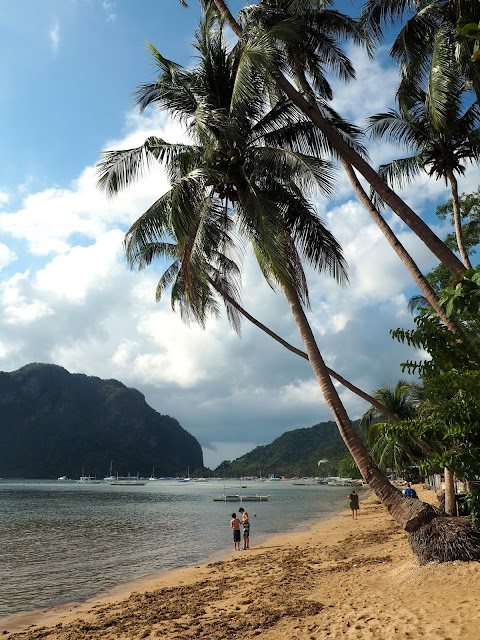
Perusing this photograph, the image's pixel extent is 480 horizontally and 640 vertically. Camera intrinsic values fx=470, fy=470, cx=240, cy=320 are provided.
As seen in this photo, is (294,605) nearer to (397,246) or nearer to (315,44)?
(397,246)

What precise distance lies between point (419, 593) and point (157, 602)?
556cm

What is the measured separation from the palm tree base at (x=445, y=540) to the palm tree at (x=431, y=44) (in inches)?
302

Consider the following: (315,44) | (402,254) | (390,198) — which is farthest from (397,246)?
(315,44)

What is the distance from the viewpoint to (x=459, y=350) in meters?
6.77

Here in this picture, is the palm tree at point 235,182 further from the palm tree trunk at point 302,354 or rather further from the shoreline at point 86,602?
the shoreline at point 86,602

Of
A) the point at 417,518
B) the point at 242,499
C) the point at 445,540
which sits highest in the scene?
the point at 417,518

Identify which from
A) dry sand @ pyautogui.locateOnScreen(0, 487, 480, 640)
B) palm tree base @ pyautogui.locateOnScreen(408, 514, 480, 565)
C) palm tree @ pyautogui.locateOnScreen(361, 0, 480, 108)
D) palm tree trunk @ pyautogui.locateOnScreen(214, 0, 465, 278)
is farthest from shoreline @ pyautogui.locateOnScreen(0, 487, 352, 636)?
palm tree @ pyautogui.locateOnScreen(361, 0, 480, 108)

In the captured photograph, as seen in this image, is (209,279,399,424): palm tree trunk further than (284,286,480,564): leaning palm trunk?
Yes

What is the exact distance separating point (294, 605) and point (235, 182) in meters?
8.44

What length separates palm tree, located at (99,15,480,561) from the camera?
9641mm

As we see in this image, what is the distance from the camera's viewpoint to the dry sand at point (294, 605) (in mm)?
5636

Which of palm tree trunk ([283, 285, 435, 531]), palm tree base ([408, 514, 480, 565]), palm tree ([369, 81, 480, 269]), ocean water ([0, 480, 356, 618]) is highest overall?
palm tree ([369, 81, 480, 269])

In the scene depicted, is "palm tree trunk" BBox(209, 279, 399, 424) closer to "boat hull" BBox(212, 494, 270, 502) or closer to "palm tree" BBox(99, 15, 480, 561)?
"palm tree" BBox(99, 15, 480, 561)

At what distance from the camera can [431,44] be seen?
427 inches
